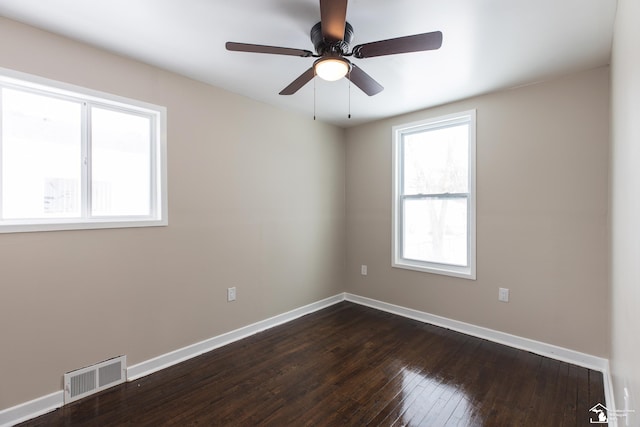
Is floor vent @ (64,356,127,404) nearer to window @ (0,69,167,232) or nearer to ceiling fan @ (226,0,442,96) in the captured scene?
window @ (0,69,167,232)

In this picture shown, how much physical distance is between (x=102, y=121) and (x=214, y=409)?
222cm

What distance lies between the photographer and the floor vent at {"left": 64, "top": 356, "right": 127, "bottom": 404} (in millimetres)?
2021

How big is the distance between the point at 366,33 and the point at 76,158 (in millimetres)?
2212

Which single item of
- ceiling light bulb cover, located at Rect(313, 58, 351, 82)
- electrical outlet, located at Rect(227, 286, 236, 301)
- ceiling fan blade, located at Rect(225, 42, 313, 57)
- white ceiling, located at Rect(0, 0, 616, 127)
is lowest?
electrical outlet, located at Rect(227, 286, 236, 301)

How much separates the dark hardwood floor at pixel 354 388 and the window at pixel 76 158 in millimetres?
1250

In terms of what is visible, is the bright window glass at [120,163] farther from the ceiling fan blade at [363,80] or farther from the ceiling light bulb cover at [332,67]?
the ceiling fan blade at [363,80]

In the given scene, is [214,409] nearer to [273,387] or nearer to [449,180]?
[273,387]

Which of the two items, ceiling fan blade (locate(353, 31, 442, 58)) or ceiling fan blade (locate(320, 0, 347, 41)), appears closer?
ceiling fan blade (locate(320, 0, 347, 41))

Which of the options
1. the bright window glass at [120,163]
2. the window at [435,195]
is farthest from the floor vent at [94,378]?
the window at [435,195]

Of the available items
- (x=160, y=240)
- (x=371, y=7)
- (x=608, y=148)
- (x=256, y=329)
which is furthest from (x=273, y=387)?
(x=608, y=148)

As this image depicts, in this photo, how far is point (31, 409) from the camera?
6.18 ft

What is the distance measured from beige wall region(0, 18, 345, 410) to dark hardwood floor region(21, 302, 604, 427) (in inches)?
→ 13.9

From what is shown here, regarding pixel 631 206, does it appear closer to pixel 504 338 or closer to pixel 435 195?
pixel 504 338

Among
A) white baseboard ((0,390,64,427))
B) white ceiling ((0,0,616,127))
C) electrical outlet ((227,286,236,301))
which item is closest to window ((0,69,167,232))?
white ceiling ((0,0,616,127))
